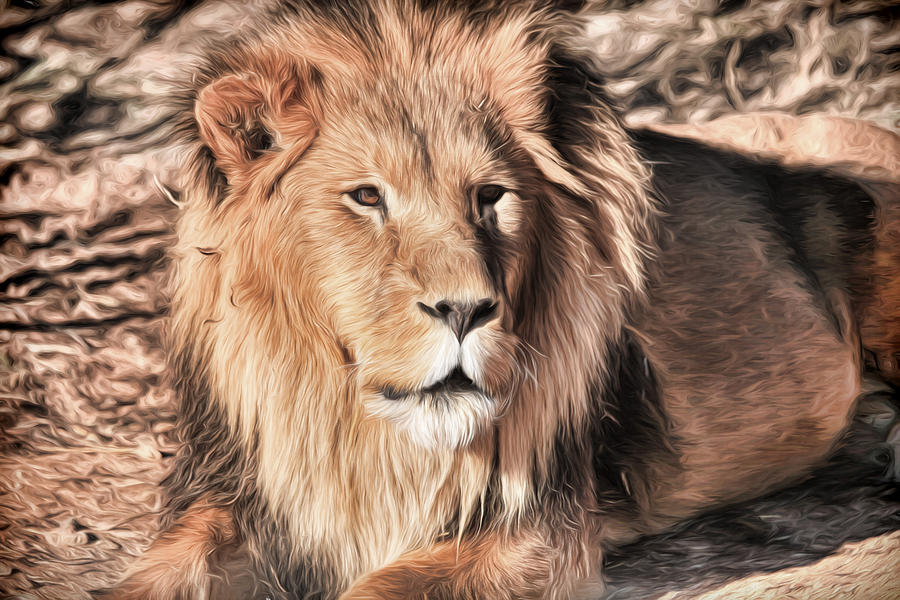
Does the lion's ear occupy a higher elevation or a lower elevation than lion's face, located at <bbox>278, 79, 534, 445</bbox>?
higher

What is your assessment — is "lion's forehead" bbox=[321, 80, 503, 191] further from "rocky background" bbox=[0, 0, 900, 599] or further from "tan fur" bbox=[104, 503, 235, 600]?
"tan fur" bbox=[104, 503, 235, 600]

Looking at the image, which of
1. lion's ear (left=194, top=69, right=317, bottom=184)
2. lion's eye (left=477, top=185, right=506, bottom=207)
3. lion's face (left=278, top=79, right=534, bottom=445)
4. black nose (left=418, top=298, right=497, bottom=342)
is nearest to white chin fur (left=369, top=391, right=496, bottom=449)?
lion's face (left=278, top=79, right=534, bottom=445)

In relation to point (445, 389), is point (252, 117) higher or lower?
higher

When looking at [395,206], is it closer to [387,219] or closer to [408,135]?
[387,219]

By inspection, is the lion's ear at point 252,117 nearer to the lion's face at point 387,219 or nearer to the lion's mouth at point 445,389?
the lion's face at point 387,219

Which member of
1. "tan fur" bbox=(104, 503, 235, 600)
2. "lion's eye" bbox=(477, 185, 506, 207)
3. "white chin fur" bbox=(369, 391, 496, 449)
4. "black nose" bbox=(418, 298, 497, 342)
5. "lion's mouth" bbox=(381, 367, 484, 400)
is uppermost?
"lion's eye" bbox=(477, 185, 506, 207)

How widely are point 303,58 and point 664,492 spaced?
1.22 m

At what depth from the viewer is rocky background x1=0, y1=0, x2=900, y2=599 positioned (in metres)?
1.37

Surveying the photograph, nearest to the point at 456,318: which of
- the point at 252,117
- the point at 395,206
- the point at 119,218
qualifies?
the point at 395,206

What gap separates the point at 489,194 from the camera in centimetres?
139

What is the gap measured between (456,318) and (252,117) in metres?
0.57

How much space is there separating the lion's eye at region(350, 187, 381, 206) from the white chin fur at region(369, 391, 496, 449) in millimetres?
390

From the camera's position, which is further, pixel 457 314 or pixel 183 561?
pixel 183 561

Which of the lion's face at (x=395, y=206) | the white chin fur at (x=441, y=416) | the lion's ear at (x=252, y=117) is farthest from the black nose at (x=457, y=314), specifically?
the lion's ear at (x=252, y=117)
